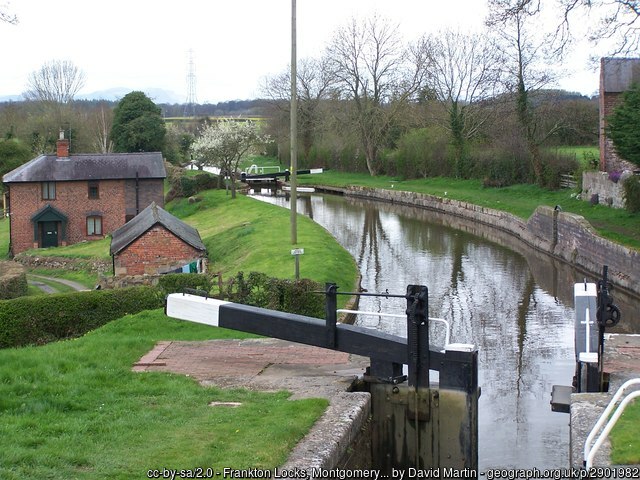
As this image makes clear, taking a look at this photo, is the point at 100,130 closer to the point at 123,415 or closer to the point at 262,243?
the point at 262,243

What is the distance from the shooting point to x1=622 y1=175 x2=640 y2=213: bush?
3169cm

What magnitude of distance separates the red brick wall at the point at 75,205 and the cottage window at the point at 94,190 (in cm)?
15

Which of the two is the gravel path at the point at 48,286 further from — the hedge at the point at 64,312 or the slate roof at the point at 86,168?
the hedge at the point at 64,312

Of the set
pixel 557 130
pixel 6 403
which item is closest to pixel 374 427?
pixel 6 403

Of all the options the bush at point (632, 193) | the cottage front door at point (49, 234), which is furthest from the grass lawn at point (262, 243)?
the bush at point (632, 193)

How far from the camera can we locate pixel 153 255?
2803 centimetres

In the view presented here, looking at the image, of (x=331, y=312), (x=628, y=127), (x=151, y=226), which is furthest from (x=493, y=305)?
(x=331, y=312)

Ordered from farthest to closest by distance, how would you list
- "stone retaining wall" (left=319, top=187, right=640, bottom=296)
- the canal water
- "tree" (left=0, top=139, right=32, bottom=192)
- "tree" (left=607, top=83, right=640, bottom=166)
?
1. "tree" (left=0, top=139, right=32, bottom=192)
2. "tree" (left=607, top=83, right=640, bottom=166)
3. "stone retaining wall" (left=319, top=187, right=640, bottom=296)
4. the canal water

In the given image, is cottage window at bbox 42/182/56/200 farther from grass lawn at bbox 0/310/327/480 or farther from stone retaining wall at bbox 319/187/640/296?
grass lawn at bbox 0/310/327/480

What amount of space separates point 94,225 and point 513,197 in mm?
21497

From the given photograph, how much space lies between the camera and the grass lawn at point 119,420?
804 centimetres

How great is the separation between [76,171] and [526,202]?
22.1 m

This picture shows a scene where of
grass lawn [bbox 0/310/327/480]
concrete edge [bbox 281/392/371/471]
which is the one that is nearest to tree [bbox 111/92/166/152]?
grass lawn [bbox 0/310/327/480]

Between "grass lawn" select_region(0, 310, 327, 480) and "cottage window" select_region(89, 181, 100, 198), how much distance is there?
30399 mm
